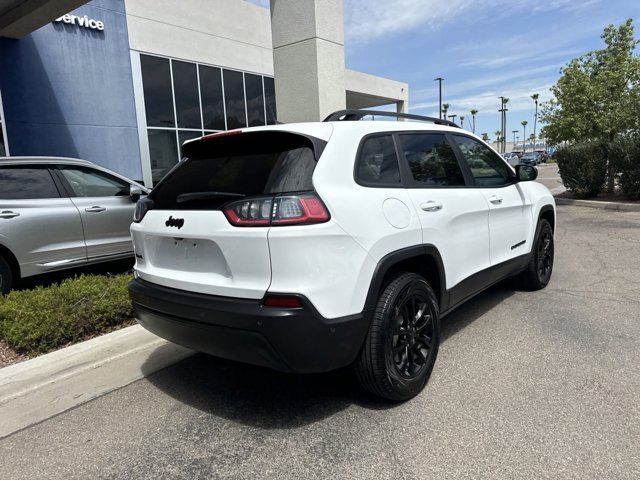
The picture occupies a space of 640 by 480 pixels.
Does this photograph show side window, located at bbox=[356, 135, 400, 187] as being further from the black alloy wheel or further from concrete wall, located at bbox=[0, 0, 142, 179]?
concrete wall, located at bbox=[0, 0, 142, 179]

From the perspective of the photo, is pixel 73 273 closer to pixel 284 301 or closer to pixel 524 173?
pixel 284 301

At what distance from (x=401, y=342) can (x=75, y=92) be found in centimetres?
1299

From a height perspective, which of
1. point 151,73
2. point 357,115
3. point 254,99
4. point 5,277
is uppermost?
point 151,73

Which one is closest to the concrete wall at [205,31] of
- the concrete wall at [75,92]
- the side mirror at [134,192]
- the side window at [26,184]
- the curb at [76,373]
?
the concrete wall at [75,92]

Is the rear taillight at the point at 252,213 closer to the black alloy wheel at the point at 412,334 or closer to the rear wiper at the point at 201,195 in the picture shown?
the rear wiper at the point at 201,195

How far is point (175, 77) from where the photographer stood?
601 inches

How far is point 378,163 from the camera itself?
3104 millimetres

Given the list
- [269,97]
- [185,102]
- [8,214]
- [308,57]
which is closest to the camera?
[8,214]

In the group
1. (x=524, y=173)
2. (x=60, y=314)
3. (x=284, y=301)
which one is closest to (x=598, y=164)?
(x=524, y=173)

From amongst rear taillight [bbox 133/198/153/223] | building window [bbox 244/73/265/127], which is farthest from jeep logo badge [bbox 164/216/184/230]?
building window [bbox 244/73/265/127]

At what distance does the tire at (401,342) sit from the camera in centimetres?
279

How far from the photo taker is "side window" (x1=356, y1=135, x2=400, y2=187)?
116 inches

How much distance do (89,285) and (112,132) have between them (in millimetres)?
10468

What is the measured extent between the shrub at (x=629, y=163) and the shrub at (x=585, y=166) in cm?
72
